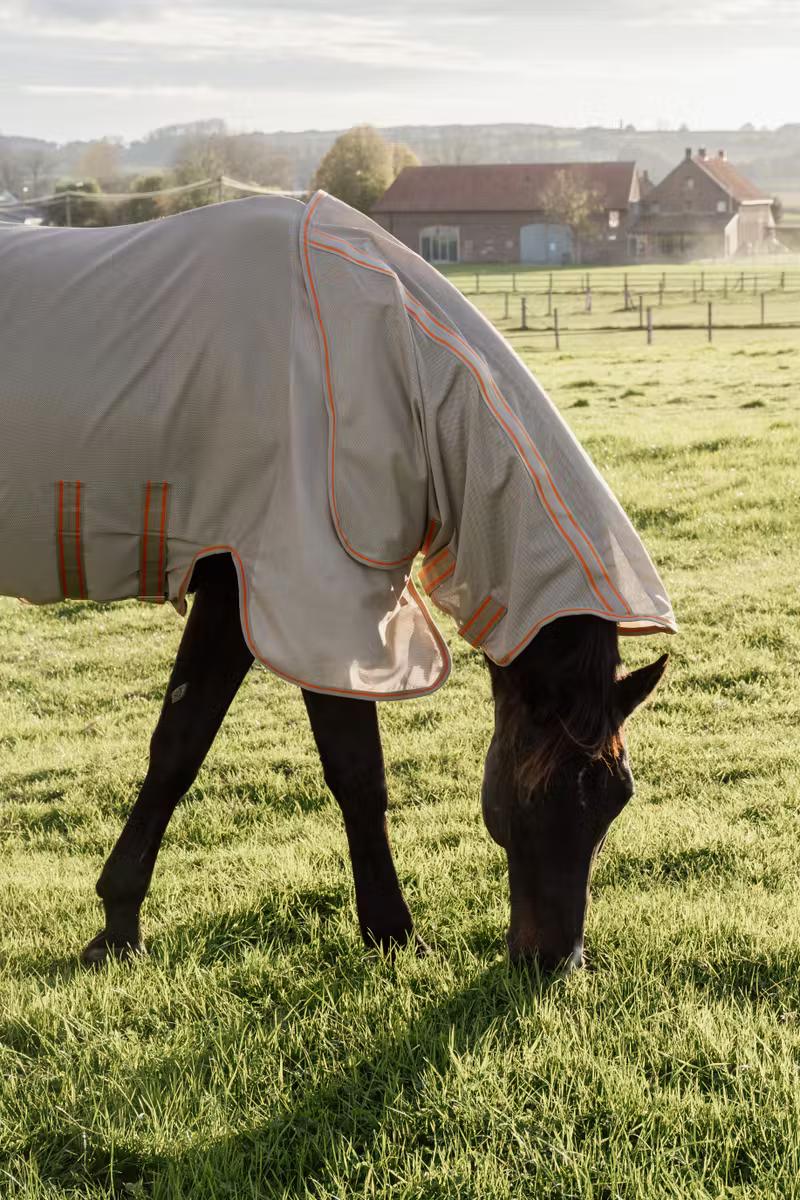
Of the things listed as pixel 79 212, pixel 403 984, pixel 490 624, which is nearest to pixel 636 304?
pixel 79 212

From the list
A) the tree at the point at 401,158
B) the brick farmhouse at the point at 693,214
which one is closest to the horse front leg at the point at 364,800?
the brick farmhouse at the point at 693,214

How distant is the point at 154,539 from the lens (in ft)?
9.70

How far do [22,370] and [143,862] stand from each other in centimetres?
138

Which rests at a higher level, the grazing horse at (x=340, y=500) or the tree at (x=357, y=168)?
the tree at (x=357, y=168)

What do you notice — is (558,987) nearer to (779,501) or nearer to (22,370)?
(22,370)

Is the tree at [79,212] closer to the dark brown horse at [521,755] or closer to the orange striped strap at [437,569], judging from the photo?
the dark brown horse at [521,755]

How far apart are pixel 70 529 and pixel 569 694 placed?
134 centimetres

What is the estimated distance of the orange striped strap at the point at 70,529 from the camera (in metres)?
2.96

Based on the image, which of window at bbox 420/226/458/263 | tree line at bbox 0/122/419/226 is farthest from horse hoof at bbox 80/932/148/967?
window at bbox 420/226/458/263

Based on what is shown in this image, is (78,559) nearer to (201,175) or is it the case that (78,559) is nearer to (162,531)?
(162,531)

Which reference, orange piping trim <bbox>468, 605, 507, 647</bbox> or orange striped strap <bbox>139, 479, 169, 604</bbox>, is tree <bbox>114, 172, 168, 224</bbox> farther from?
orange piping trim <bbox>468, 605, 507, 647</bbox>

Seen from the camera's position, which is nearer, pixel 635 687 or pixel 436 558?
pixel 635 687

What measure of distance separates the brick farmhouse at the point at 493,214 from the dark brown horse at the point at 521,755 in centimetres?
8466

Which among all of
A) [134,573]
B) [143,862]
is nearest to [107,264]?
[134,573]
